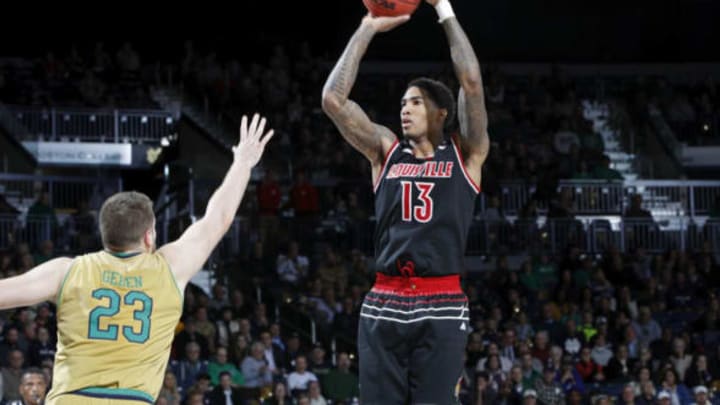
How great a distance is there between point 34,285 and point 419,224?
2698mm

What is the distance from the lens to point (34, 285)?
5387 mm

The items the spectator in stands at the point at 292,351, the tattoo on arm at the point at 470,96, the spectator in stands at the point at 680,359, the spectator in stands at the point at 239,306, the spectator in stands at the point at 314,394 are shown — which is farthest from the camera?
the spectator in stands at the point at 680,359

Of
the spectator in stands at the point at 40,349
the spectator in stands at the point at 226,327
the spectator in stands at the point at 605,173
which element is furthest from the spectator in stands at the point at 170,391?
the spectator in stands at the point at 605,173

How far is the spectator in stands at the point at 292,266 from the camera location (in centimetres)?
1916

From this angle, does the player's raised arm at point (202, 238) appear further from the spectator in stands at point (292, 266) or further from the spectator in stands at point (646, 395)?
the spectator in stands at point (292, 266)

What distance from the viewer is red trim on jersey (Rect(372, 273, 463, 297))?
7391 millimetres

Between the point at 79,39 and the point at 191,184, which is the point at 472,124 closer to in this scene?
the point at 191,184

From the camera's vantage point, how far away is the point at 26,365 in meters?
14.9

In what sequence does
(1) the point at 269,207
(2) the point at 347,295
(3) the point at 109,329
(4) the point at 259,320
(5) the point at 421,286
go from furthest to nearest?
(1) the point at 269,207 < (2) the point at 347,295 < (4) the point at 259,320 < (5) the point at 421,286 < (3) the point at 109,329

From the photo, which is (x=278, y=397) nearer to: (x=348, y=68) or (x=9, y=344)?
(x=9, y=344)

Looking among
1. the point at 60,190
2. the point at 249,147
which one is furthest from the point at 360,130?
the point at 60,190

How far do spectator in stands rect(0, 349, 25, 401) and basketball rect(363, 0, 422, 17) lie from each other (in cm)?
845

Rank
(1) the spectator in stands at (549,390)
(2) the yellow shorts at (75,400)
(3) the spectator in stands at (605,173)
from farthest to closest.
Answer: (3) the spectator in stands at (605,173) < (1) the spectator in stands at (549,390) < (2) the yellow shorts at (75,400)

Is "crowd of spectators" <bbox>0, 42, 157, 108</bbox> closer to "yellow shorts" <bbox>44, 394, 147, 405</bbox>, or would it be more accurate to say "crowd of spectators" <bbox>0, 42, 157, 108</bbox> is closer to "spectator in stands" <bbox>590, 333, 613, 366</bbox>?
"spectator in stands" <bbox>590, 333, 613, 366</bbox>
